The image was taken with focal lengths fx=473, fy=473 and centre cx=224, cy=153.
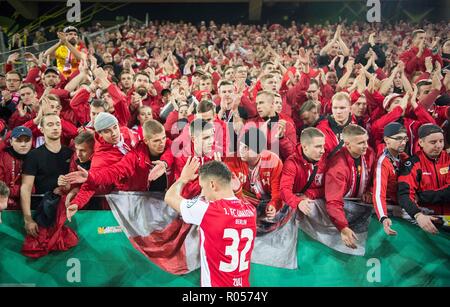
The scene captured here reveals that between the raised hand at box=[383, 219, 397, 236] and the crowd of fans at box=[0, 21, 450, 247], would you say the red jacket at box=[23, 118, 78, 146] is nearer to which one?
the crowd of fans at box=[0, 21, 450, 247]

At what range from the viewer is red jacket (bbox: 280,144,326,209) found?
3510 mm

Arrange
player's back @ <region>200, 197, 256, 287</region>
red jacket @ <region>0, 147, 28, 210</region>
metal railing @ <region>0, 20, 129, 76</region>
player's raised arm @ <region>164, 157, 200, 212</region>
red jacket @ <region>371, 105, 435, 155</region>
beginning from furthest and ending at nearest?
1. metal railing @ <region>0, 20, 129, 76</region>
2. red jacket @ <region>371, 105, 435, 155</region>
3. red jacket @ <region>0, 147, 28, 210</region>
4. player's raised arm @ <region>164, 157, 200, 212</region>
5. player's back @ <region>200, 197, 256, 287</region>

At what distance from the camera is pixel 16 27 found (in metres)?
4.05

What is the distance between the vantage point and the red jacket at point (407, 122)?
3639 millimetres

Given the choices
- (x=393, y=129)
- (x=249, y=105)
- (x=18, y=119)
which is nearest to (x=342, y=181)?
(x=393, y=129)

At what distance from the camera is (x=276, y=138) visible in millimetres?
3594

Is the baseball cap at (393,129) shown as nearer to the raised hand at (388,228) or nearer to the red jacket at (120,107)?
the raised hand at (388,228)

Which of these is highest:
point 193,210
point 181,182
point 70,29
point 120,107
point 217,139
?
point 70,29

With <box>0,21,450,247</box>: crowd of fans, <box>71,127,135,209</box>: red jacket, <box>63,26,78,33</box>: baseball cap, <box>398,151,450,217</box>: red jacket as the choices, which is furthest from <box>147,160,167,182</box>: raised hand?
<box>398,151,450,217</box>: red jacket

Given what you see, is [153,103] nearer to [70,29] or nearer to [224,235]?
[70,29]

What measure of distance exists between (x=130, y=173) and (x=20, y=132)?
0.88 m

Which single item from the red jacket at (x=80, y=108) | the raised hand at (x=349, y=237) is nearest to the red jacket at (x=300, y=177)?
the raised hand at (x=349, y=237)

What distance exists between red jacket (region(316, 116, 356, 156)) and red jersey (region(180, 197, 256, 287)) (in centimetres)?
78
